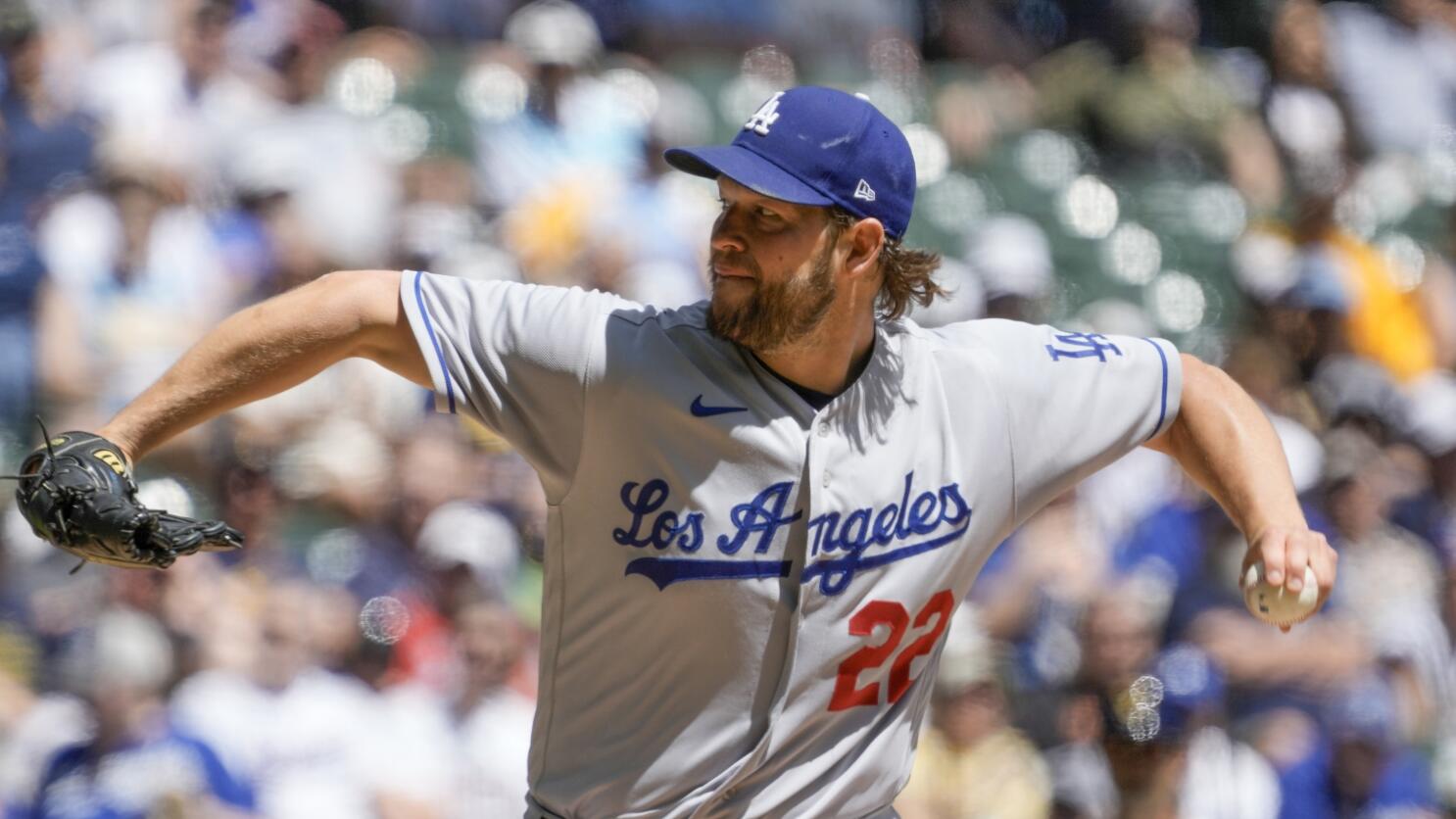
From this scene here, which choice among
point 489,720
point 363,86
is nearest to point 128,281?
point 363,86

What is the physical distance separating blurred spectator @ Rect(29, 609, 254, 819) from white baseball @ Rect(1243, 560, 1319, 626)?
8.69ft

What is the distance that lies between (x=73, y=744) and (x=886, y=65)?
3.61 m

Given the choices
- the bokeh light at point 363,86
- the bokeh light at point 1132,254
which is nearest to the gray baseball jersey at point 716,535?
the bokeh light at point 363,86

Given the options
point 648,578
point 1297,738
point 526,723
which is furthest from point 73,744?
point 1297,738

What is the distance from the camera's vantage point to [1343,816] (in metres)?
4.87

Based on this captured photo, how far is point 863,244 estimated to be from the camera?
2451 millimetres

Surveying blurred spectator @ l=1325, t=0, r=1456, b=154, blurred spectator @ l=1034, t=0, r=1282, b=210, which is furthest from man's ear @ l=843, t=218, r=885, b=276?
blurred spectator @ l=1325, t=0, r=1456, b=154

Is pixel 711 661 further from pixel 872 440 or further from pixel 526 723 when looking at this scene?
pixel 526 723

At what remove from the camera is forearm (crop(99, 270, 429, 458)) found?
2.10m

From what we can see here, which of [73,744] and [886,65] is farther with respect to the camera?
[886,65]

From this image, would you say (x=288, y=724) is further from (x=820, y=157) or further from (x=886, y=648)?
(x=820, y=157)

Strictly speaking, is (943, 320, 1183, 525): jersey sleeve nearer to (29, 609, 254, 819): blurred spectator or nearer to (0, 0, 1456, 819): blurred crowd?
(0, 0, 1456, 819): blurred crowd

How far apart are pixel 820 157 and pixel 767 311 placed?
24 centimetres

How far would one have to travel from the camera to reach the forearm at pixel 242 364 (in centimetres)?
210
